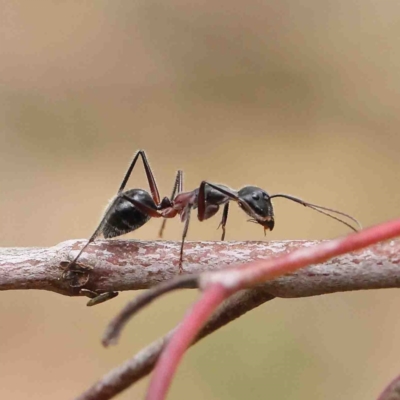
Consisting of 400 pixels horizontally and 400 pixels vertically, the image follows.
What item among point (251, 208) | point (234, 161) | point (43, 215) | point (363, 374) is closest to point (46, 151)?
point (43, 215)

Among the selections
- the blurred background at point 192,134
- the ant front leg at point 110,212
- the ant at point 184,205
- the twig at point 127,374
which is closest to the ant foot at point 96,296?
the ant front leg at point 110,212

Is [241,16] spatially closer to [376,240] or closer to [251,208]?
[251,208]

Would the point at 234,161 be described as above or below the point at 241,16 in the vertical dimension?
below

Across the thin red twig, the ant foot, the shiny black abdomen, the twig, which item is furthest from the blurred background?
the thin red twig

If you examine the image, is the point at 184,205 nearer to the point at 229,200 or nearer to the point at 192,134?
the point at 229,200

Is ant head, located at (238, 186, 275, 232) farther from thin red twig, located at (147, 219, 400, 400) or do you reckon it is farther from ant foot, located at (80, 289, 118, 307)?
thin red twig, located at (147, 219, 400, 400)

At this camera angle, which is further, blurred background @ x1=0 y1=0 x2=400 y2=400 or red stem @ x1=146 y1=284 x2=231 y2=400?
blurred background @ x1=0 y1=0 x2=400 y2=400

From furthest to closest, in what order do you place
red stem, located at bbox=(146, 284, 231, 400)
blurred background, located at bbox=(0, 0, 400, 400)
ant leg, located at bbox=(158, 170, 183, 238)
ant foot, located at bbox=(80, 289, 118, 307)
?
1. blurred background, located at bbox=(0, 0, 400, 400)
2. ant leg, located at bbox=(158, 170, 183, 238)
3. ant foot, located at bbox=(80, 289, 118, 307)
4. red stem, located at bbox=(146, 284, 231, 400)
